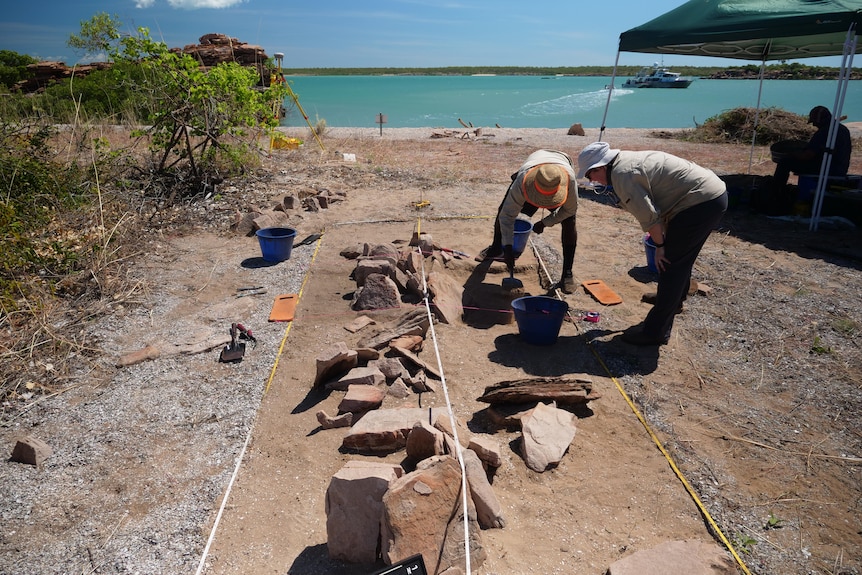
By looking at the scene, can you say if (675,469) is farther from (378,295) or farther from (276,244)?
(276,244)

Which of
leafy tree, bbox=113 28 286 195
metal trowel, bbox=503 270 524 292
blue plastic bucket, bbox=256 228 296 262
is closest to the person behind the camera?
metal trowel, bbox=503 270 524 292

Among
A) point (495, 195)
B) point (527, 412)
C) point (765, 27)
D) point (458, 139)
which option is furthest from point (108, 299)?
point (458, 139)

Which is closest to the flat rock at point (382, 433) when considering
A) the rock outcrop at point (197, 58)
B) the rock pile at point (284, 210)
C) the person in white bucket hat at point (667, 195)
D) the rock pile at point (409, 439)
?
the rock pile at point (409, 439)

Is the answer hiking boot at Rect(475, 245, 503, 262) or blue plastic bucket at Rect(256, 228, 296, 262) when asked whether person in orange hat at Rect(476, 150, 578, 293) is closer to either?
hiking boot at Rect(475, 245, 503, 262)

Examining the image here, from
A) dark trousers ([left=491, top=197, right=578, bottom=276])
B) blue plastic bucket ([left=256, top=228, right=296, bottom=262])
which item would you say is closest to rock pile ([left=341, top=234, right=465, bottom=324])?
dark trousers ([left=491, top=197, right=578, bottom=276])

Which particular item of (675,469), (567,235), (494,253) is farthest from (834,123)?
(675,469)

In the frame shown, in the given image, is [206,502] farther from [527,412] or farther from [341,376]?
[527,412]

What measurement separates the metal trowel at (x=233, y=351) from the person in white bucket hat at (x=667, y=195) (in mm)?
2952

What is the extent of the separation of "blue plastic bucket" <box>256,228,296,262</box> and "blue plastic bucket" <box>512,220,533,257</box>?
2.53 m

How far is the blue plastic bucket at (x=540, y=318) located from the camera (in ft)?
13.8

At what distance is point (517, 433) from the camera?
332cm

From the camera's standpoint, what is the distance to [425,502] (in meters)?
2.23

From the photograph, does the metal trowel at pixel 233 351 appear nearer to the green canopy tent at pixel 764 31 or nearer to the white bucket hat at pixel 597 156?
the white bucket hat at pixel 597 156

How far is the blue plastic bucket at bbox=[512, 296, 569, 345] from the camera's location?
4.22 m
